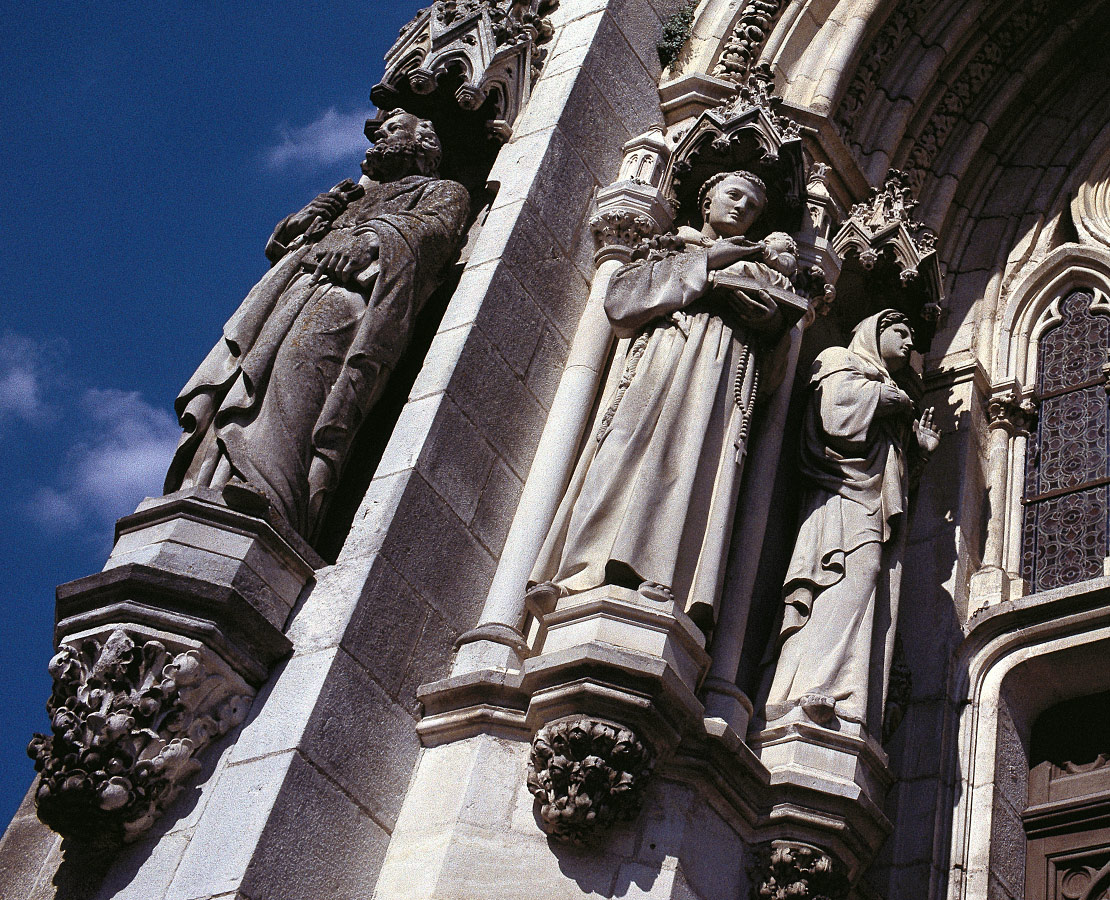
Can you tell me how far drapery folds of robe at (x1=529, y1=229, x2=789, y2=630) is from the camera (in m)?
5.66

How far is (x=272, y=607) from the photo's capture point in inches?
218

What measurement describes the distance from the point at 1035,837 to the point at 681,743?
2.11m

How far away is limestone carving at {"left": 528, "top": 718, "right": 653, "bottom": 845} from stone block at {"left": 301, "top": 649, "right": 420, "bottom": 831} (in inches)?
22.3

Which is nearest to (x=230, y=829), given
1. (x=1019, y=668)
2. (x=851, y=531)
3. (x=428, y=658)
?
(x=428, y=658)

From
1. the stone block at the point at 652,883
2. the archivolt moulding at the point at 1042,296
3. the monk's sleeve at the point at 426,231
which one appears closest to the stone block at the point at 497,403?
the monk's sleeve at the point at 426,231

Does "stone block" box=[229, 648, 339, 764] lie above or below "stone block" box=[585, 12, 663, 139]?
below

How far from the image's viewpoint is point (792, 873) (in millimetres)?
5477

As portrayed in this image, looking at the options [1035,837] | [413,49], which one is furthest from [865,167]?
[1035,837]

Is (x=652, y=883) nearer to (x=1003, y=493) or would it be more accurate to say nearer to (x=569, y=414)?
(x=569, y=414)

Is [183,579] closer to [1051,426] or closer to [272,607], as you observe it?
[272,607]

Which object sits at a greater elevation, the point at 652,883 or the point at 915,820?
the point at 915,820

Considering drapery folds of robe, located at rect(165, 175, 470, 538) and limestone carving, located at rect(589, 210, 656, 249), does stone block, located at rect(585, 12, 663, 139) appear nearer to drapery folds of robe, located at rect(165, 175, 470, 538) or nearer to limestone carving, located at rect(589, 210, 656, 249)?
limestone carving, located at rect(589, 210, 656, 249)

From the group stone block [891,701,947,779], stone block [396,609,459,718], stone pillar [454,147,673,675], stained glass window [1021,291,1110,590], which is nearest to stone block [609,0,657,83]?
stone pillar [454,147,673,675]

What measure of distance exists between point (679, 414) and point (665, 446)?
19 centimetres
